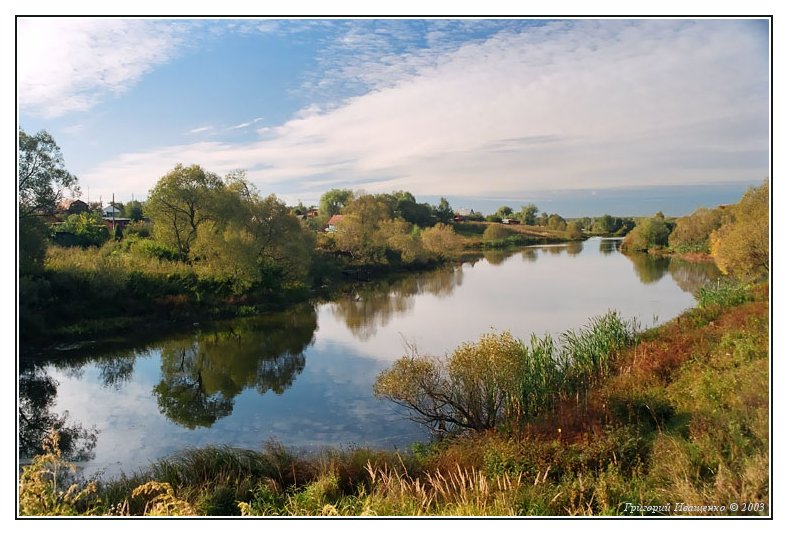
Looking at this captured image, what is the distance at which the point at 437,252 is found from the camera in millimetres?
39750

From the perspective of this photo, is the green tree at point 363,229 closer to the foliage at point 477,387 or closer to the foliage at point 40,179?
the foliage at point 40,179

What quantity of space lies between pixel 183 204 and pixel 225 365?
1159cm

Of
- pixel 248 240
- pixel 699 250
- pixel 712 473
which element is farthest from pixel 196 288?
pixel 699 250

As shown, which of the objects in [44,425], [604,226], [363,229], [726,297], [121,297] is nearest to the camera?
[44,425]

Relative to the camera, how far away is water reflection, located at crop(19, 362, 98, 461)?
9.39 meters

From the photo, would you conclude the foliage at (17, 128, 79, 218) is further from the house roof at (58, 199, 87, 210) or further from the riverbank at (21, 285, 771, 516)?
the riverbank at (21, 285, 771, 516)

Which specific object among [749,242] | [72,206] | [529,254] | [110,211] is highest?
[110,211]

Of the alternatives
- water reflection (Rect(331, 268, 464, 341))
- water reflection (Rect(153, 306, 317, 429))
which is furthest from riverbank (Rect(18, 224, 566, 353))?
water reflection (Rect(331, 268, 464, 341))

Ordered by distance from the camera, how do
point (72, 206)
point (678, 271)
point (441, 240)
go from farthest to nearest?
point (441, 240) < point (678, 271) < point (72, 206)

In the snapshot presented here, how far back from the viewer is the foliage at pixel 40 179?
13.2 metres

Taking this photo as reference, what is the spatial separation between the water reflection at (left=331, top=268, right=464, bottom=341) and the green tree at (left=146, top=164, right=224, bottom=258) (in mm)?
7286

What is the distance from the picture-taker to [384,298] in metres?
26.6

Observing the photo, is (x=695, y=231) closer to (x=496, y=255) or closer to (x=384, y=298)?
(x=496, y=255)

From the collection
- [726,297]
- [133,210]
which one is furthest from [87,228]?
[726,297]
